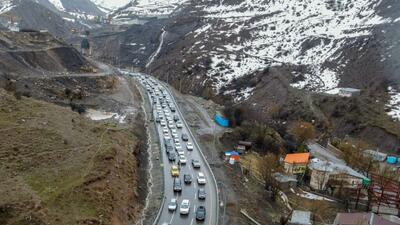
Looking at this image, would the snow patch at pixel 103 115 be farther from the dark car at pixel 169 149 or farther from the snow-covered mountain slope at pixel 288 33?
the snow-covered mountain slope at pixel 288 33

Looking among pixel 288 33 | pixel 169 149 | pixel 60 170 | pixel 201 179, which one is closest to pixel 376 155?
pixel 169 149

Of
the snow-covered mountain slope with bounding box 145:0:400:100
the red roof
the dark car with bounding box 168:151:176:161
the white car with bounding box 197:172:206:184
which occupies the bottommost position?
the white car with bounding box 197:172:206:184

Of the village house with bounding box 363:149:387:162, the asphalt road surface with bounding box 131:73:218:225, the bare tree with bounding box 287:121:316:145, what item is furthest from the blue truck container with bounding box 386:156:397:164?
the asphalt road surface with bounding box 131:73:218:225

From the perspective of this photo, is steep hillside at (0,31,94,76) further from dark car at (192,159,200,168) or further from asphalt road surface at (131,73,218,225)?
dark car at (192,159,200,168)

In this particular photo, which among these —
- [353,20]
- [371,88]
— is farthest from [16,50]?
[353,20]

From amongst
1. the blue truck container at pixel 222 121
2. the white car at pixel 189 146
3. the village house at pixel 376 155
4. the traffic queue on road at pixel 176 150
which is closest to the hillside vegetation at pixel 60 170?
the traffic queue on road at pixel 176 150

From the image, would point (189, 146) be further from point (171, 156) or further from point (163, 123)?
point (163, 123)
